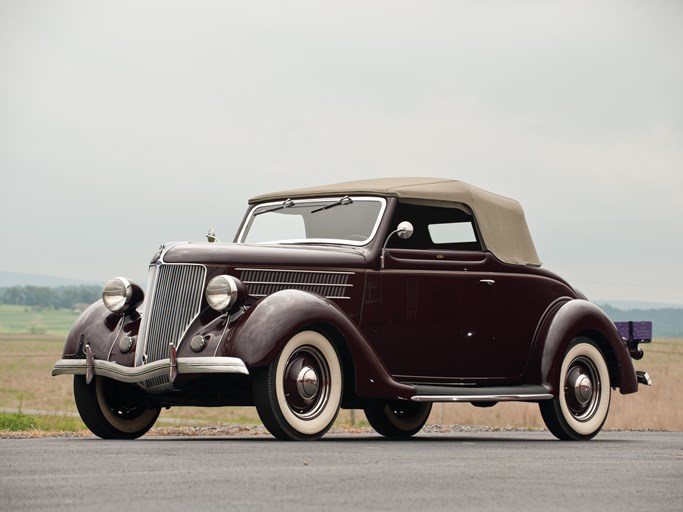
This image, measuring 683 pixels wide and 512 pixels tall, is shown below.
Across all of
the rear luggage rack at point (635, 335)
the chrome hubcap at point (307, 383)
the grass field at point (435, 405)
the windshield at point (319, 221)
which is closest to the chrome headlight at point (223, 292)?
the chrome hubcap at point (307, 383)

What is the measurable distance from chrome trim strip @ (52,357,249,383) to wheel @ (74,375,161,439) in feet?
0.94

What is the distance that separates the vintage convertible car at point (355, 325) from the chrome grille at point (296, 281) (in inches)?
0.5

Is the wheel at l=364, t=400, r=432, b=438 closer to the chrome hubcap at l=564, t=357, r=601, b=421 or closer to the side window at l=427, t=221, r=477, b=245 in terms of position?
the chrome hubcap at l=564, t=357, r=601, b=421

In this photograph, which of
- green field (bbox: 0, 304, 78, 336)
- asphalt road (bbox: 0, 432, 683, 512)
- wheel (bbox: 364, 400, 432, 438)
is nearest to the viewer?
asphalt road (bbox: 0, 432, 683, 512)

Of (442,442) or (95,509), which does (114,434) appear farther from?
(95,509)

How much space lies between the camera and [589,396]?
12.6 metres

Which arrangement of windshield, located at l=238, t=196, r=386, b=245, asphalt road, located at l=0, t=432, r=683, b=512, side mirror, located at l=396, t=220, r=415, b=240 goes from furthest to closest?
1. windshield, located at l=238, t=196, r=386, b=245
2. side mirror, located at l=396, t=220, r=415, b=240
3. asphalt road, located at l=0, t=432, r=683, b=512

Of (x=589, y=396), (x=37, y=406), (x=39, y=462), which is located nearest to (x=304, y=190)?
(x=589, y=396)

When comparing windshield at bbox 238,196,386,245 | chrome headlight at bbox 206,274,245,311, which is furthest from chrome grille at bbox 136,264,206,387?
windshield at bbox 238,196,386,245

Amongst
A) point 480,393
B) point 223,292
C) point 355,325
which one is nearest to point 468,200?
point 480,393

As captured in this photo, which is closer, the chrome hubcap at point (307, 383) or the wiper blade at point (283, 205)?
the chrome hubcap at point (307, 383)

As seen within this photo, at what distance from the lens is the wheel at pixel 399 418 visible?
13.4m

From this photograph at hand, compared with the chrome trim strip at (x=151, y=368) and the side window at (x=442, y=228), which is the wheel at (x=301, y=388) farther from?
the side window at (x=442, y=228)

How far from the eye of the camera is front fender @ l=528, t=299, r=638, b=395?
12.2m
